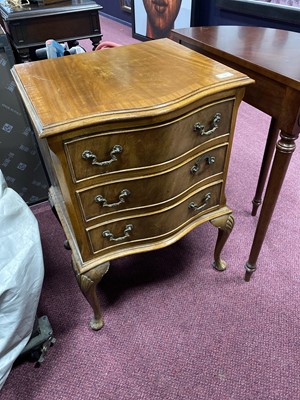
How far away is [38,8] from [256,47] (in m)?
1.38

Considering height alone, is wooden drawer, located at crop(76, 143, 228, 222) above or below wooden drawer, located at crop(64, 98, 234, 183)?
below

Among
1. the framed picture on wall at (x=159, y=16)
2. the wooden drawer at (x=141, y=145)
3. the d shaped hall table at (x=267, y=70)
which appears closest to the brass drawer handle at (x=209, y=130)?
the wooden drawer at (x=141, y=145)

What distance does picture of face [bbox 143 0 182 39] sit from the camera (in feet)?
11.1

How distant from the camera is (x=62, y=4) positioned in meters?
1.85

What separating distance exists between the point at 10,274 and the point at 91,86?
0.57 meters

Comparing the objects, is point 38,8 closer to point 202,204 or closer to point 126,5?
point 202,204

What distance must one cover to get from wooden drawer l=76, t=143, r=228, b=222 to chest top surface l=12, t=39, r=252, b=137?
198 mm

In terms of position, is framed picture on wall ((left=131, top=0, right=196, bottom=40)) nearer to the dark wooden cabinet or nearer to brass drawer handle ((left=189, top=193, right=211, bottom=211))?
the dark wooden cabinet

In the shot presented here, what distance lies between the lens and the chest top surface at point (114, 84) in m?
0.71

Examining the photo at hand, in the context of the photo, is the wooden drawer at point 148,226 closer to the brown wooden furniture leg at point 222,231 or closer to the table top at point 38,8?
→ the brown wooden furniture leg at point 222,231

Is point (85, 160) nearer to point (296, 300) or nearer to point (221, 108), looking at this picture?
point (221, 108)

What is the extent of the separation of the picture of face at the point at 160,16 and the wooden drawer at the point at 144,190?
302 centimetres

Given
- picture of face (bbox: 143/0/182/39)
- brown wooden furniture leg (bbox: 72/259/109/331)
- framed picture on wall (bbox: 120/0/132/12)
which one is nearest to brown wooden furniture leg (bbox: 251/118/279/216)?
brown wooden furniture leg (bbox: 72/259/109/331)

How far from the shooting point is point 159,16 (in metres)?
3.67
